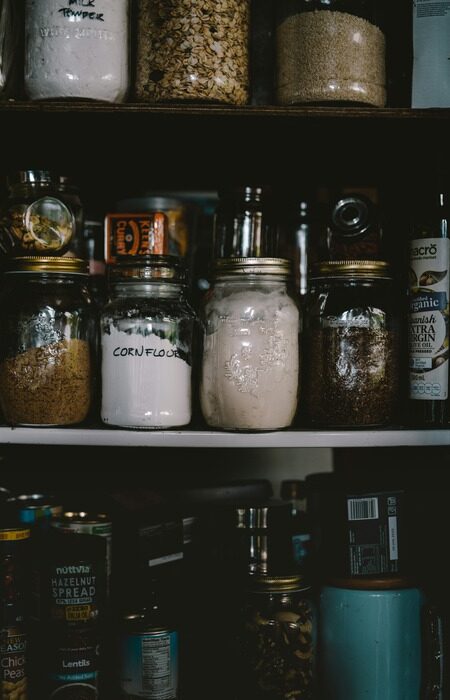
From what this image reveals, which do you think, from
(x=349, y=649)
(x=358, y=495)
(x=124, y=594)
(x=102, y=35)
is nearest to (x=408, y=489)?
(x=358, y=495)

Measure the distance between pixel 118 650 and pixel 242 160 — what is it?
2.84 ft

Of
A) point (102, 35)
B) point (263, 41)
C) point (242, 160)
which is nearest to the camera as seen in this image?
point (102, 35)

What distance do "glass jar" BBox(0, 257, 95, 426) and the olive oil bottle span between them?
519 millimetres

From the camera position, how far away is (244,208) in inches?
47.5

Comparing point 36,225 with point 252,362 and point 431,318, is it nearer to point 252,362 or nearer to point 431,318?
point 252,362

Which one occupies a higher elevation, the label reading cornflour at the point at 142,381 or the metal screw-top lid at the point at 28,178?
the metal screw-top lid at the point at 28,178

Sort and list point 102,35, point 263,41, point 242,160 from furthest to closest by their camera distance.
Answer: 1. point 242,160
2. point 263,41
3. point 102,35

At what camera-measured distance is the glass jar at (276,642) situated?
3.41 ft

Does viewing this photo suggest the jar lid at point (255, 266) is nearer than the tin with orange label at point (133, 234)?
Yes

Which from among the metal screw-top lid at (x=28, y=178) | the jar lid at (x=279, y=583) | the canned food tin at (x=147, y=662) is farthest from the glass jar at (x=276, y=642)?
the metal screw-top lid at (x=28, y=178)

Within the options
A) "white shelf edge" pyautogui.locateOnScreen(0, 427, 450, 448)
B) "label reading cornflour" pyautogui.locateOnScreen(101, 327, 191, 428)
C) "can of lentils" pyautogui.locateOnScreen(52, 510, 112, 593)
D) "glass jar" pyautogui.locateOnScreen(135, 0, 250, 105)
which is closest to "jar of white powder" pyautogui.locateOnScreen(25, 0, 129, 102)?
"glass jar" pyautogui.locateOnScreen(135, 0, 250, 105)

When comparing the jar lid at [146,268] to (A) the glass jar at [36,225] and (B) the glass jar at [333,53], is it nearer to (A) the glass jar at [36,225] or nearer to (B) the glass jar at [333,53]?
(A) the glass jar at [36,225]

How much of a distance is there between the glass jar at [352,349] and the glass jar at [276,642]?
0.27 m

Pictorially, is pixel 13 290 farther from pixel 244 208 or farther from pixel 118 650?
pixel 118 650
